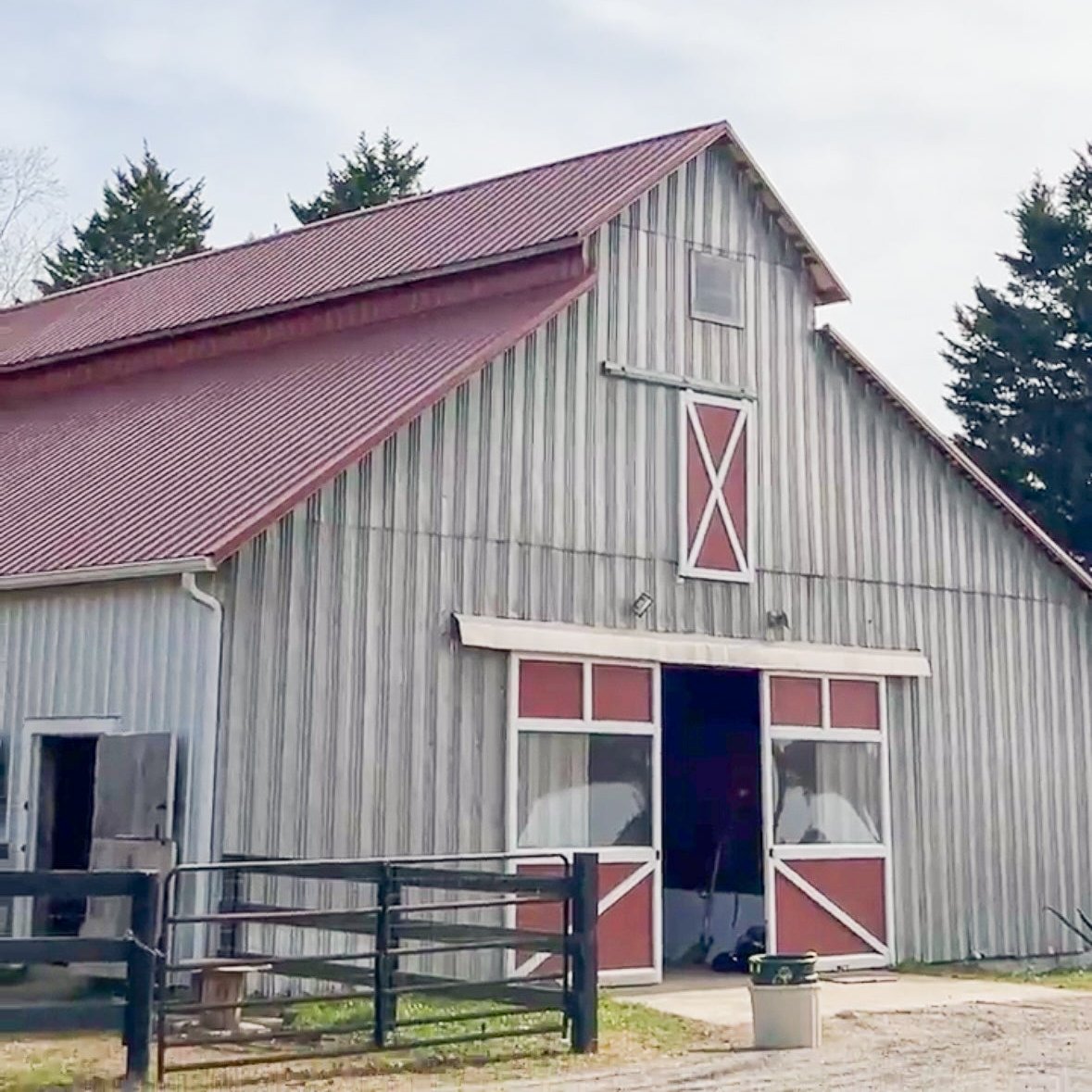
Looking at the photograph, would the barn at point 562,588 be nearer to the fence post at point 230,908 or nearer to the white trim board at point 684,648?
the white trim board at point 684,648

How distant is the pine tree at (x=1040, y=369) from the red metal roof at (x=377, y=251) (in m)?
18.4

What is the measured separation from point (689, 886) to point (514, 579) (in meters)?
5.61

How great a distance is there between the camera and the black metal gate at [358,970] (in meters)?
11.1

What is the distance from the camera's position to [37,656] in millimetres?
15234

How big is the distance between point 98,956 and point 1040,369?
1185 inches

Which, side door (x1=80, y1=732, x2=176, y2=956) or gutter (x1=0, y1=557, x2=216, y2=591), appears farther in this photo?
side door (x1=80, y1=732, x2=176, y2=956)

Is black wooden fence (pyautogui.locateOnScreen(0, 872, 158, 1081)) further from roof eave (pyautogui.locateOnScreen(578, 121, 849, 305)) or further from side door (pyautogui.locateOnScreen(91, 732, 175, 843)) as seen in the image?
roof eave (pyautogui.locateOnScreen(578, 121, 849, 305))

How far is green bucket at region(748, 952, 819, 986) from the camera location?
12500mm

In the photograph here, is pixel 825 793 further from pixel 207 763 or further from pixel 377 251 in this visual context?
pixel 377 251

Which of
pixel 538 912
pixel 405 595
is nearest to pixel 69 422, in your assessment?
pixel 405 595

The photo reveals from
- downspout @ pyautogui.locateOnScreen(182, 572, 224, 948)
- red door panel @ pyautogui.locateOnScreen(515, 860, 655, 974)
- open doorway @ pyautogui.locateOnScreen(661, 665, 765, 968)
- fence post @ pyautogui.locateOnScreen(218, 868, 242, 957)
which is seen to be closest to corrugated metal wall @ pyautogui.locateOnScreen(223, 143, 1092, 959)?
downspout @ pyautogui.locateOnScreen(182, 572, 224, 948)

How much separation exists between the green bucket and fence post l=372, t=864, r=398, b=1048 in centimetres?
259

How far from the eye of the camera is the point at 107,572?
46.4 feet

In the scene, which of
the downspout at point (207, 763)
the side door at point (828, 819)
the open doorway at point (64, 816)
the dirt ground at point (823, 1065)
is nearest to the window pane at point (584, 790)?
the side door at point (828, 819)
